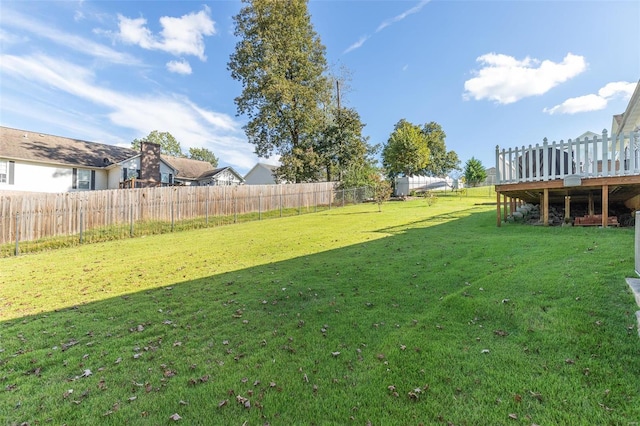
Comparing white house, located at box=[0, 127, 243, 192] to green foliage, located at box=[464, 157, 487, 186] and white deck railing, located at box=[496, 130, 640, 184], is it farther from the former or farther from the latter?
green foliage, located at box=[464, 157, 487, 186]

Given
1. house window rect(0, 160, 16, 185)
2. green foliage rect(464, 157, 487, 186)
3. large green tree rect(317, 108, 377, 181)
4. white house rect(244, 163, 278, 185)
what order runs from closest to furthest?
house window rect(0, 160, 16, 185) < large green tree rect(317, 108, 377, 181) < green foliage rect(464, 157, 487, 186) < white house rect(244, 163, 278, 185)

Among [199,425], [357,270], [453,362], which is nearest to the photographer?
[199,425]

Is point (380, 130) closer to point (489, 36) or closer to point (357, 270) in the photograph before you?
point (489, 36)

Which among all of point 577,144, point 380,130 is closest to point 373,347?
point 577,144

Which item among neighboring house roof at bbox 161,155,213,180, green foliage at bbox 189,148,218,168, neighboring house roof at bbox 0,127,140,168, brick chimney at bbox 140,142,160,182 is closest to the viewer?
neighboring house roof at bbox 0,127,140,168

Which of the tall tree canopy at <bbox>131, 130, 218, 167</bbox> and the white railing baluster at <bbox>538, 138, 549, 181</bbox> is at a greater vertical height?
the tall tree canopy at <bbox>131, 130, 218, 167</bbox>

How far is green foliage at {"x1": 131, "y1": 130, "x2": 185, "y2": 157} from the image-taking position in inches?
2009

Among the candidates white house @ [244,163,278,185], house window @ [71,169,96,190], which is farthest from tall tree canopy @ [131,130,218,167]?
house window @ [71,169,96,190]

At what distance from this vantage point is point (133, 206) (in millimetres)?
14391

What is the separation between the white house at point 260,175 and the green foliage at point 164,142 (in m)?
16.7

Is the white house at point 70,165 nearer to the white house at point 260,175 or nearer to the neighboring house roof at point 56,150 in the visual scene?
the neighboring house roof at point 56,150

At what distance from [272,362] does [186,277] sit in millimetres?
4021

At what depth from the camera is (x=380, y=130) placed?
45125mm

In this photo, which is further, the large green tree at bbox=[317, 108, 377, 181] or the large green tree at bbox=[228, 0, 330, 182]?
the large green tree at bbox=[317, 108, 377, 181]
